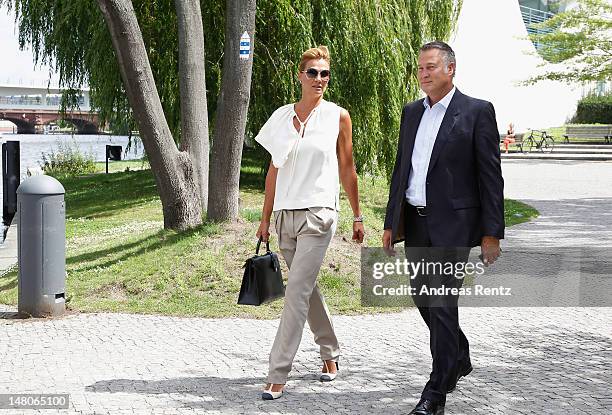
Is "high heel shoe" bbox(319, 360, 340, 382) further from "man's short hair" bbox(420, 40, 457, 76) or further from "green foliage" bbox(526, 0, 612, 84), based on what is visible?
"green foliage" bbox(526, 0, 612, 84)

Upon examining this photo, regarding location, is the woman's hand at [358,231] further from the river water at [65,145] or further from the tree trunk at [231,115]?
the river water at [65,145]

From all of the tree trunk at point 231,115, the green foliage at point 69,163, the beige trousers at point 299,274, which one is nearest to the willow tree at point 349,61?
the tree trunk at point 231,115

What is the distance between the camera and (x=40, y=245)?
24.0 ft

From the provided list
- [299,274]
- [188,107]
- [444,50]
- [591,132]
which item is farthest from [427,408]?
[591,132]

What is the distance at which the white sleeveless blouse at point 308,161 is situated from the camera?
5223mm

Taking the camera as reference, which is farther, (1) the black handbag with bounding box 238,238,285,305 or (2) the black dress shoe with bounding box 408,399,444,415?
(1) the black handbag with bounding box 238,238,285,305

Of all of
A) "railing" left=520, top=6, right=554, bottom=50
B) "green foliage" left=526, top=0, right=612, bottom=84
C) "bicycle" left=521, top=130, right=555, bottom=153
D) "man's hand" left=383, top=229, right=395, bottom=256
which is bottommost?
"bicycle" left=521, top=130, right=555, bottom=153

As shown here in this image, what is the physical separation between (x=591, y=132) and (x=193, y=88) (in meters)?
34.4

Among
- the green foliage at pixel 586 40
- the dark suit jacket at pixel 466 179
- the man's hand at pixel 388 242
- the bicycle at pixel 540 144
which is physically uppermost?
the green foliage at pixel 586 40

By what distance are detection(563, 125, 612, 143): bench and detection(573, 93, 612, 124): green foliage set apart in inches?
631

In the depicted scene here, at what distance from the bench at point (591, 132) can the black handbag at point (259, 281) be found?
125ft

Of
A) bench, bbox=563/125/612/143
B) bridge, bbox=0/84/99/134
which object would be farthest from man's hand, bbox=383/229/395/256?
→ bridge, bbox=0/84/99/134

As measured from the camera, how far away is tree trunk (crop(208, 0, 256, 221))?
9.94m

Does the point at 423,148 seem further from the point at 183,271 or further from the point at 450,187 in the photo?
the point at 183,271
